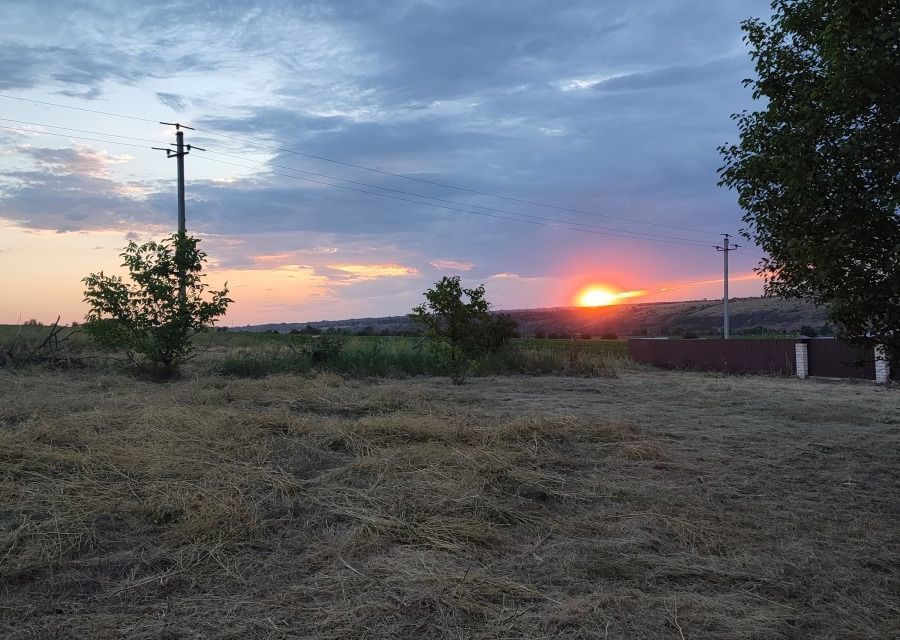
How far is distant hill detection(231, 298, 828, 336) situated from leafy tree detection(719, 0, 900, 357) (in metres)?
53.5

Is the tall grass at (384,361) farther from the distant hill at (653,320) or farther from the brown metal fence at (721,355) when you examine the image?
the distant hill at (653,320)

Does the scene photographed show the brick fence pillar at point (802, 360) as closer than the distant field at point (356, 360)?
No

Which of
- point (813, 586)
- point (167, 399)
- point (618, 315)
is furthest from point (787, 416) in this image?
point (618, 315)

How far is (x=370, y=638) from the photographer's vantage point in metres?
3.10

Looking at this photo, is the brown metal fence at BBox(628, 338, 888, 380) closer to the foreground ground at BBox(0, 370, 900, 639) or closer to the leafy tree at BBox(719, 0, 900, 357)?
the foreground ground at BBox(0, 370, 900, 639)

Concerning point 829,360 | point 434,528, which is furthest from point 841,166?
point 829,360

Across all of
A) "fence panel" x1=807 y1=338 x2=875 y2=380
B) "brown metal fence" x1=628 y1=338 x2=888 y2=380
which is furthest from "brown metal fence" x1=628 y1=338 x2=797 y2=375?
"fence panel" x1=807 y1=338 x2=875 y2=380

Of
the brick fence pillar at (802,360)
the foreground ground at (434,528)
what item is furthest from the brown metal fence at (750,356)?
the foreground ground at (434,528)

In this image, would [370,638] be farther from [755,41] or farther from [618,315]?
[618,315]

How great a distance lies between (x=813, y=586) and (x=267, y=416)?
6.10 meters

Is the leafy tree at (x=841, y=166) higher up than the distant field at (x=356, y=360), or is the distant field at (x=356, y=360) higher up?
the leafy tree at (x=841, y=166)

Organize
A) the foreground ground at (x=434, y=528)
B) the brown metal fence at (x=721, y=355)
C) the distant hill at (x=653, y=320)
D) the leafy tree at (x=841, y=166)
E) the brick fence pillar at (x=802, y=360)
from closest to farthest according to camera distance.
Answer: the foreground ground at (x=434, y=528), the leafy tree at (x=841, y=166), the brick fence pillar at (x=802, y=360), the brown metal fence at (x=721, y=355), the distant hill at (x=653, y=320)

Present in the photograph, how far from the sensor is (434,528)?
4.52 meters

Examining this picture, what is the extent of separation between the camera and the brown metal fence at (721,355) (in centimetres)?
2441
